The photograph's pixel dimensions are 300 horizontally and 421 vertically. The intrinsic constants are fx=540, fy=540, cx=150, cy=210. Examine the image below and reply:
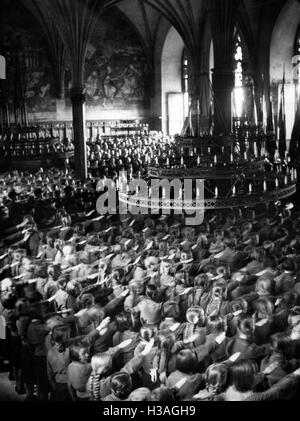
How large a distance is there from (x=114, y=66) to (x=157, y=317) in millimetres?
34972

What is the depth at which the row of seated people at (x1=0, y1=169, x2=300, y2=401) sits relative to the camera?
6605 millimetres

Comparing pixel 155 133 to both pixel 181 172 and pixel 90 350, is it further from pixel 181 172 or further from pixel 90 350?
pixel 90 350

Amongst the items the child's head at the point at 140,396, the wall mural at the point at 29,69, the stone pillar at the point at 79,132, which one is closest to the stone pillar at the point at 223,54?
the stone pillar at the point at 79,132

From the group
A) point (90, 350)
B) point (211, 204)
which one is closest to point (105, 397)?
point (90, 350)

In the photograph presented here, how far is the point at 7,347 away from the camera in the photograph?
9.23m

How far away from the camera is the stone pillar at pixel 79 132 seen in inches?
1011

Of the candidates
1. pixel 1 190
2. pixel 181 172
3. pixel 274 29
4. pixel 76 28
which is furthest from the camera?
pixel 274 29

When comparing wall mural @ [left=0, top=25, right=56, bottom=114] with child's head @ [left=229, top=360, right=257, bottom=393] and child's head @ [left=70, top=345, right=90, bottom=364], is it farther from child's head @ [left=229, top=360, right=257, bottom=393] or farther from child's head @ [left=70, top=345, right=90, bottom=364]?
child's head @ [left=229, top=360, right=257, bottom=393]

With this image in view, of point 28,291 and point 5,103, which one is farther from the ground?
point 5,103

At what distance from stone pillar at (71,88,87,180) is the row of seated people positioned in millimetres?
13162

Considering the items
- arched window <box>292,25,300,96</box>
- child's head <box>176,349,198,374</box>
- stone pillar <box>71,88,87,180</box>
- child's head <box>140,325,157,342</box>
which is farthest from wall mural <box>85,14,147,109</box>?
child's head <box>176,349,198,374</box>

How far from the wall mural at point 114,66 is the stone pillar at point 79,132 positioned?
1437 centimetres

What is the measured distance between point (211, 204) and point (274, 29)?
75.2ft

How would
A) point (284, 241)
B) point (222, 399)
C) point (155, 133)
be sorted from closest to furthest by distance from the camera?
1. point (222, 399)
2. point (284, 241)
3. point (155, 133)
